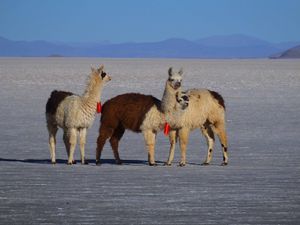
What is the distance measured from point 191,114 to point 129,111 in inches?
33.9

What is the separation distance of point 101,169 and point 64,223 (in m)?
4.02

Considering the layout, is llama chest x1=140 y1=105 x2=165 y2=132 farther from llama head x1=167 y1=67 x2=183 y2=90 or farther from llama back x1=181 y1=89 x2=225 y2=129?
llama head x1=167 y1=67 x2=183 y2=90

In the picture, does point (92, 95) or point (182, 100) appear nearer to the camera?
point (182, 100)

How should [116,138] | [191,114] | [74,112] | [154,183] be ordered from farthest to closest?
1. [116,138]
2. [191,114]
3. [74,112]
4. [154,183]

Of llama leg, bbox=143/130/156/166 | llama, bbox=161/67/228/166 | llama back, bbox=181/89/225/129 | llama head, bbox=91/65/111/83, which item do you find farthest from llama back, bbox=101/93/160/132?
llama back, bbox=181/89/225/129

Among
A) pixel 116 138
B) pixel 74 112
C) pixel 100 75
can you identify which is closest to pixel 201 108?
pixel 116 138

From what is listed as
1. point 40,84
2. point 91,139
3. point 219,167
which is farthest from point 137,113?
point 40,84

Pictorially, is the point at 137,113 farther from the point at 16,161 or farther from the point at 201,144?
the point at 201,144

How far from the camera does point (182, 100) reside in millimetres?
11984

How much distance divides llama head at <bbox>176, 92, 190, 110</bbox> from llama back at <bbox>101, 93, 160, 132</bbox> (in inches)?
12.3

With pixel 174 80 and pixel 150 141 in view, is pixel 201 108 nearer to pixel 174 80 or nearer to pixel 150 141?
pixel 174 80

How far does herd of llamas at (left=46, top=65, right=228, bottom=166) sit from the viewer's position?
1198 centimetres

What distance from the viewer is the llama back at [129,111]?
12.0m

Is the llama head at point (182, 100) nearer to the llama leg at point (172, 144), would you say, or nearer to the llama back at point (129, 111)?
the llama back at point (129, 111)
